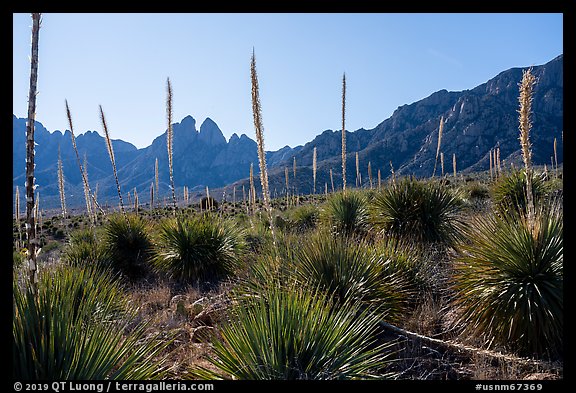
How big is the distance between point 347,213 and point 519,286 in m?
6.71

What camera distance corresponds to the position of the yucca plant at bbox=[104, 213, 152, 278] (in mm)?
9836

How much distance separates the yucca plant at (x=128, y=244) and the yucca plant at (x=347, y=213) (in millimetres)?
5495

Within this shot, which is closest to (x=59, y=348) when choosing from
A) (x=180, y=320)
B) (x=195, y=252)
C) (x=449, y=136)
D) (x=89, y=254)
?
(x=180, y=320)

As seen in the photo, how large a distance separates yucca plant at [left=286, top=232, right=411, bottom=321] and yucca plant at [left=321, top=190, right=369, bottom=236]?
4930 millimetres

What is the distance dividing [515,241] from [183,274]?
691cm

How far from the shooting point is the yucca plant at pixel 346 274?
475 centimetres

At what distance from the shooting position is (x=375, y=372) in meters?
3.26

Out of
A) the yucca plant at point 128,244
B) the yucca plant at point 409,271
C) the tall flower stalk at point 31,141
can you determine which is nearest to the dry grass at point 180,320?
the yucca plant at point 128,244

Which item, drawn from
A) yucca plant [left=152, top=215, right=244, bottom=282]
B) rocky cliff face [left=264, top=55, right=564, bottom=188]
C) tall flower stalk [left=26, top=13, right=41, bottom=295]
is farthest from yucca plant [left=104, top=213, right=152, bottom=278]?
rocky cliff face [left=264, top=55, right=564, bottom=188]

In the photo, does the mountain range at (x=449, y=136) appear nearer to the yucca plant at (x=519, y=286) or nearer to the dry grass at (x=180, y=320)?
the dry grass at (x=180, y=320)

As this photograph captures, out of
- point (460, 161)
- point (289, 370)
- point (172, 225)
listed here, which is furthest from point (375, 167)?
point (289, 370)

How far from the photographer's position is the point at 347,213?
10.8m
